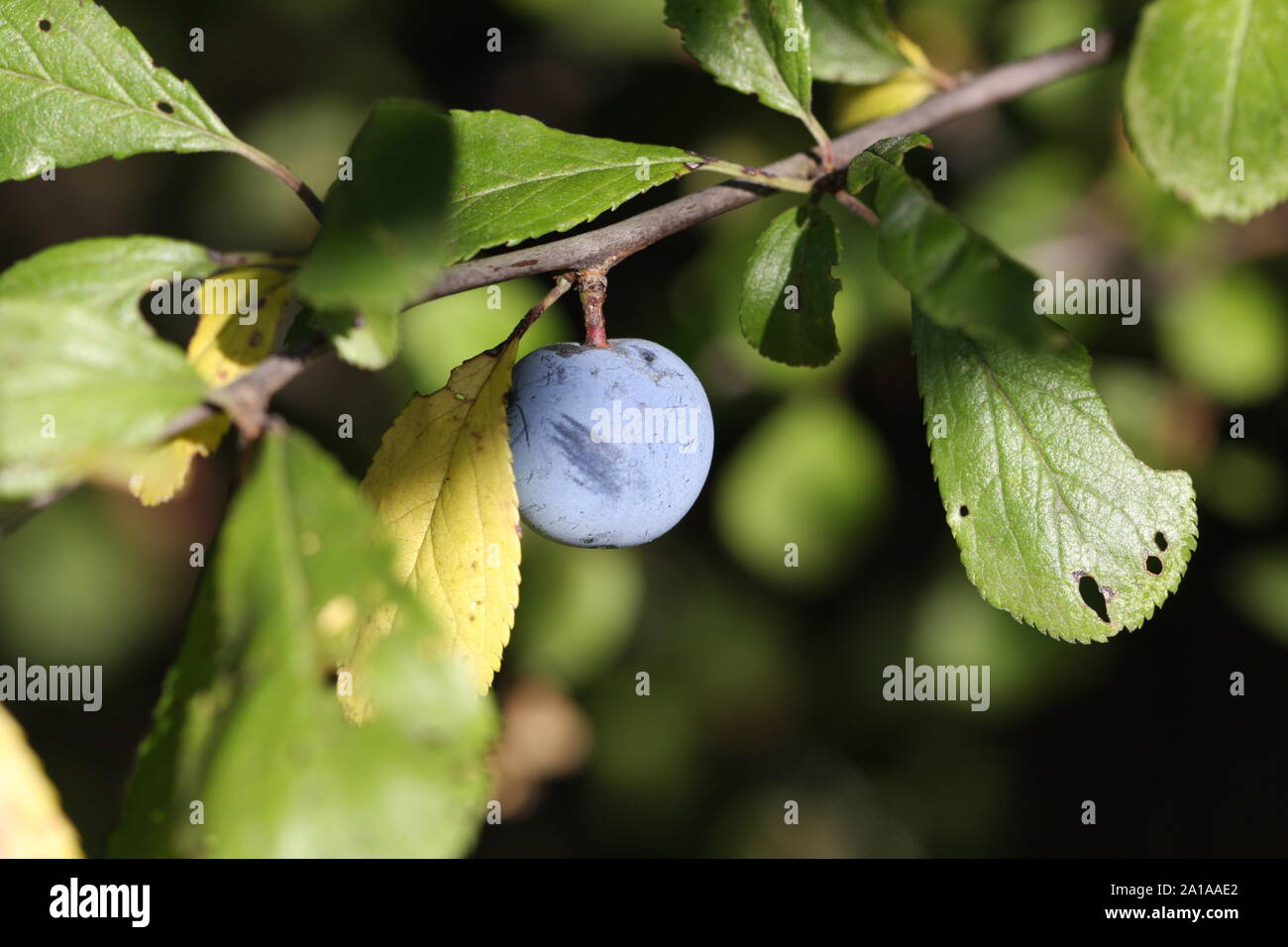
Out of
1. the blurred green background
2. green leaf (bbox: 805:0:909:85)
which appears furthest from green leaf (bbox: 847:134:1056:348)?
the blurred green background

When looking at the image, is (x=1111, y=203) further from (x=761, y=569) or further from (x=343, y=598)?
(x=343, y=598)

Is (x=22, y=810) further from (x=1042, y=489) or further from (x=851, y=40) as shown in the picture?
(x=851, y=40)

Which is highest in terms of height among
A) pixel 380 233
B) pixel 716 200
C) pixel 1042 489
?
pixel 716 200

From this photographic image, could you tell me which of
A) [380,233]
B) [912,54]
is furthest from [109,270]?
[912,54]

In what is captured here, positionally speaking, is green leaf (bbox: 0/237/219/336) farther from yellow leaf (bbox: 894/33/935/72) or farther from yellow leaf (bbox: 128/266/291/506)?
yellow leaf (bbox: 894/33/935/72)

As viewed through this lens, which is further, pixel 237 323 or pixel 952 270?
pixel 237 323

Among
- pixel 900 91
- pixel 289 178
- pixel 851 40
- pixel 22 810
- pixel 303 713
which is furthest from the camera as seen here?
pixel 900 91

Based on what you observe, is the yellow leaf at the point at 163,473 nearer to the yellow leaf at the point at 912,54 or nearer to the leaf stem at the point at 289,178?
the leaf stem at the point at 289,178
